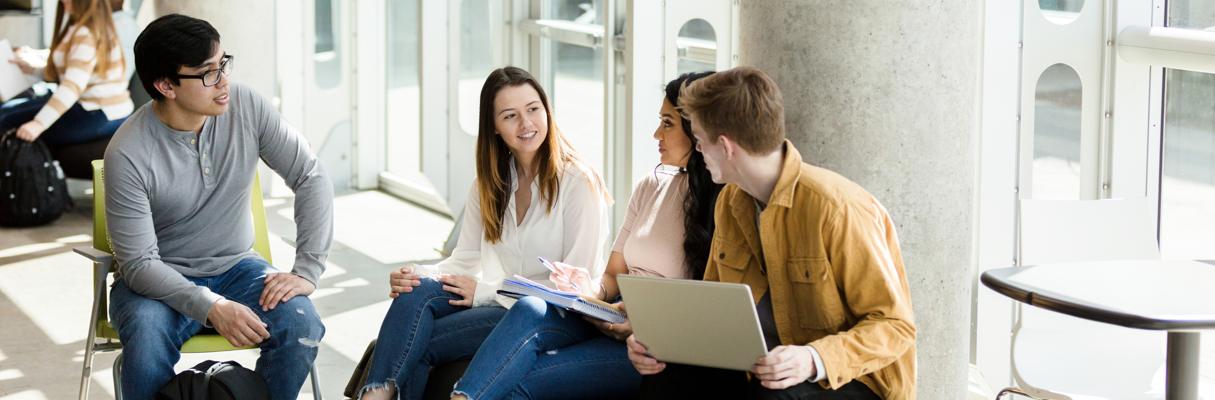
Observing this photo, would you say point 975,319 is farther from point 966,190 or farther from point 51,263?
point 51,263

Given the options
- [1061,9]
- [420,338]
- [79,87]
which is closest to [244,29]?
[79,87]

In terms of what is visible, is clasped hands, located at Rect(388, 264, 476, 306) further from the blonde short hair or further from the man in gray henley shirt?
the blonde short hair

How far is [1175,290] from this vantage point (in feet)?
10.8

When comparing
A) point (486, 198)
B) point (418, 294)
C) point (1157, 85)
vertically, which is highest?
point (1157, 85)

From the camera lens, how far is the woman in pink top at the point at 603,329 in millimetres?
3711

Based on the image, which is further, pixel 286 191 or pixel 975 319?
pixel 286 191

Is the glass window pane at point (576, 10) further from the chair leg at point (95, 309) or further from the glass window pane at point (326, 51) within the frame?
the chair leg at point (95, 309)

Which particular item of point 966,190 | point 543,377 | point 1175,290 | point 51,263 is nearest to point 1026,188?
point 966,190

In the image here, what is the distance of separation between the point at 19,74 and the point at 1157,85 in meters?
7.44

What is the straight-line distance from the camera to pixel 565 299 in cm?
365

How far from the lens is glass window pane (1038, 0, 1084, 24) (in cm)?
464

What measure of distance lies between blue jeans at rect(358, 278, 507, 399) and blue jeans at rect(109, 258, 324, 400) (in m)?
0.22

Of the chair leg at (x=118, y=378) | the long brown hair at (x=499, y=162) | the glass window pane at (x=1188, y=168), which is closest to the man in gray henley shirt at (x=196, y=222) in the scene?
the chair leg at (x=118, y=378)

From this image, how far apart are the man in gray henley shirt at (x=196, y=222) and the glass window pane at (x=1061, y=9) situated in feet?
8.14
